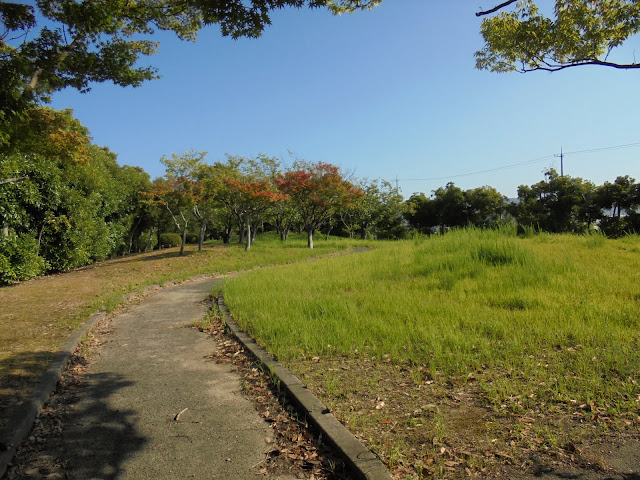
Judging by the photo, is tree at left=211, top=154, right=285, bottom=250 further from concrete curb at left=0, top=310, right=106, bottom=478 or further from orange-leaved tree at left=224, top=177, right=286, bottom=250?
concrete curb at left=0, top=310, right=106, bottom=478

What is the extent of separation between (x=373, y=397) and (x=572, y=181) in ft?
88.7

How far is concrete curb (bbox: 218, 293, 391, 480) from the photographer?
98.1 inches

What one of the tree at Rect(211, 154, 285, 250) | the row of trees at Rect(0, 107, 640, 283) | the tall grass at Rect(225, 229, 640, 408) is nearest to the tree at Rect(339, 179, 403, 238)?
the row of trees at Rect(0, 107, 640, 283)

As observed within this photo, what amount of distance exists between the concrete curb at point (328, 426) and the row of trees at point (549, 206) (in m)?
14.3

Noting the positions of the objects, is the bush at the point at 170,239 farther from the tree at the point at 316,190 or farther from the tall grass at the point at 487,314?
the tall grass at the point at 487,314

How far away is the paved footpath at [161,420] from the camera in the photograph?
275cm

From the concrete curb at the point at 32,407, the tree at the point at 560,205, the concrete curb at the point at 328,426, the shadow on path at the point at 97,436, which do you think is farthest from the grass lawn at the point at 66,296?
the tree at the point at 560,205

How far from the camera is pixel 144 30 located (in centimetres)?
576

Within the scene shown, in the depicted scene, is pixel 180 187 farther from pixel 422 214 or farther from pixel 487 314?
pixel 422 214

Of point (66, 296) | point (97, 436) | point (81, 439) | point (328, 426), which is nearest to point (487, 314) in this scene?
point (328, 426)

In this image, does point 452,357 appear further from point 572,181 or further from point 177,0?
point 572,181

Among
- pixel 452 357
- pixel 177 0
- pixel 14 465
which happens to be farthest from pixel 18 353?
pixel 452 357

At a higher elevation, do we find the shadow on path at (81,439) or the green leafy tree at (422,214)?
the green leafy tree at (422,214)

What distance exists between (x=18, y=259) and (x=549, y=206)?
2790cm
